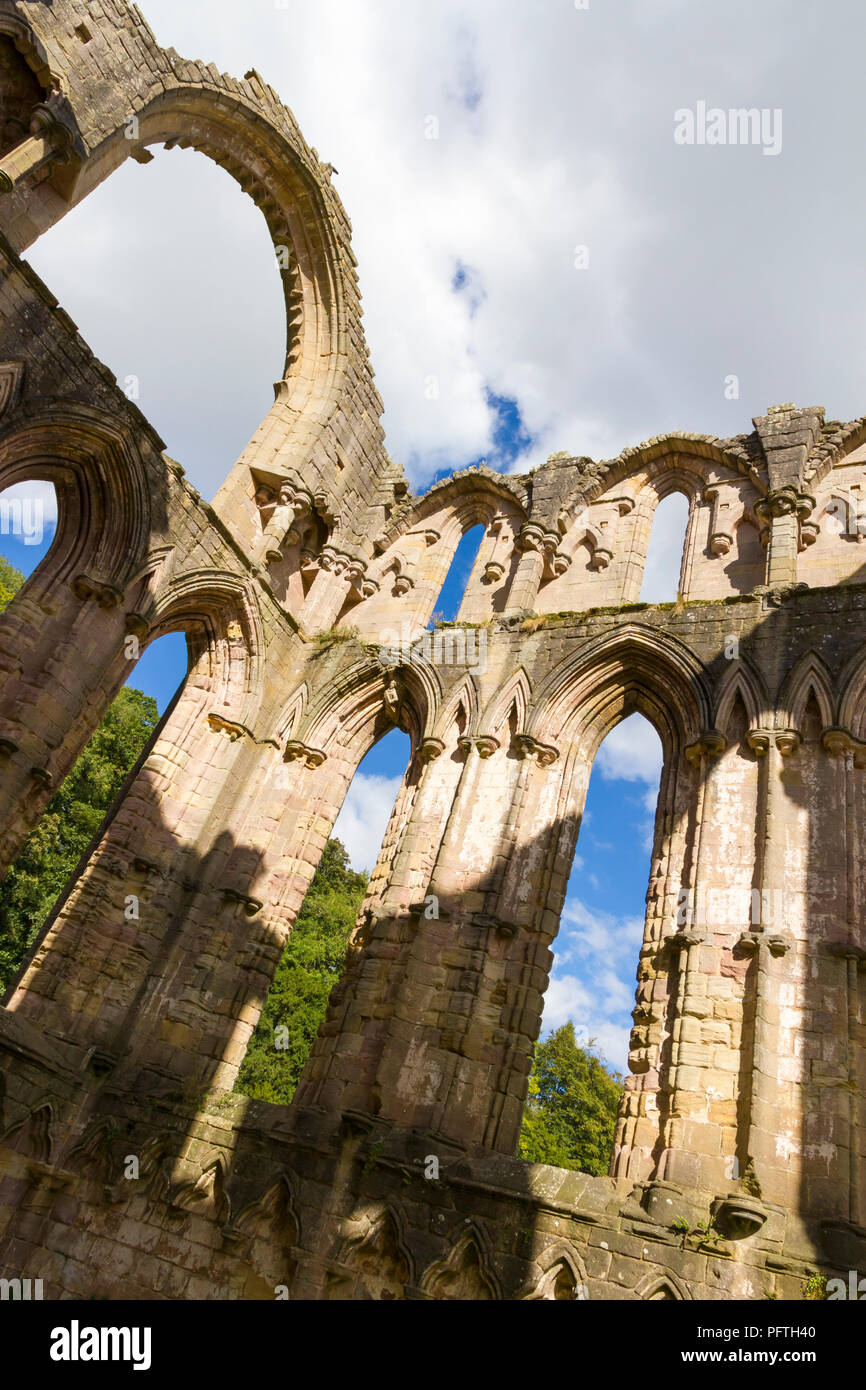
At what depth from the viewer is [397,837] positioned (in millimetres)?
9938

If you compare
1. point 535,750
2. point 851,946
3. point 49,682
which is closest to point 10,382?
point 49,682

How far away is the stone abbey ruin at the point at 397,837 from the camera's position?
669 centimetres

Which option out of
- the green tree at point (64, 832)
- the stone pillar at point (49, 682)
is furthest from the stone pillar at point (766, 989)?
the green tree at point (64, 832)

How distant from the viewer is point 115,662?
951 cm

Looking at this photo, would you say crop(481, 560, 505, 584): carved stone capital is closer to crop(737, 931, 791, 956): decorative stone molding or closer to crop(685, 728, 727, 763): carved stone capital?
crop(685, 728, 727, 763): carved stone capital

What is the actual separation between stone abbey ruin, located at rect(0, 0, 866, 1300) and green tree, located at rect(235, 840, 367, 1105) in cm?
1106

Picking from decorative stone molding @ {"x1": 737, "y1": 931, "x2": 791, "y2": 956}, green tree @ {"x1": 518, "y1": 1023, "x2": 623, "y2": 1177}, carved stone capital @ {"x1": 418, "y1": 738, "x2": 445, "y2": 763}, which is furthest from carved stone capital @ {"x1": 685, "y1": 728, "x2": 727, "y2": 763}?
green tree @ {"x1": 518, "y1": 1023, "x2": 623, "y2": 1177}

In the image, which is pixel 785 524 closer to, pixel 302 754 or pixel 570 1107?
pixel 302 754

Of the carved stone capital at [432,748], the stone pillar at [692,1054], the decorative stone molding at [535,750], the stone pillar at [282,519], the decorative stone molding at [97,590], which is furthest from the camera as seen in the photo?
the stone pillar at [282,519]

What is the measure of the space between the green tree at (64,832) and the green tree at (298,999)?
573cm

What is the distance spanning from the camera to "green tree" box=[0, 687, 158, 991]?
1966 centimetres

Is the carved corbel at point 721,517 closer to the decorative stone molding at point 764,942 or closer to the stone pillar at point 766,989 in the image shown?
the stone pillar at point 766,989

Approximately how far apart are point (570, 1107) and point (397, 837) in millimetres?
23929

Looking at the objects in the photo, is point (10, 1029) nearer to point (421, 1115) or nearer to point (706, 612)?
point (421, 1115)
